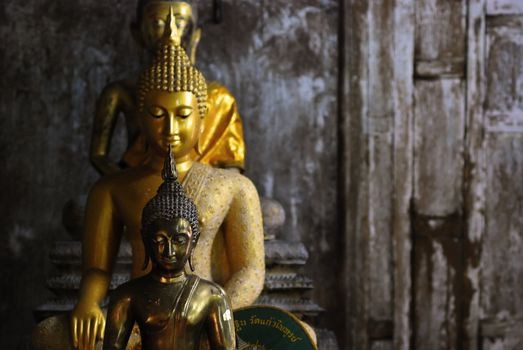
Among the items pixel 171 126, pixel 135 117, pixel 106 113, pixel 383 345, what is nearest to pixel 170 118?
pixel 171 126

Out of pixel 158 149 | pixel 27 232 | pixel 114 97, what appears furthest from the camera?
pixel 27 232

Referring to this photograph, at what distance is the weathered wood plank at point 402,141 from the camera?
4.63 metres

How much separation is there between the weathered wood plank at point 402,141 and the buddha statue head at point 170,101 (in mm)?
1845

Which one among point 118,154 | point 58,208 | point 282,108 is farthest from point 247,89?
point 58,208

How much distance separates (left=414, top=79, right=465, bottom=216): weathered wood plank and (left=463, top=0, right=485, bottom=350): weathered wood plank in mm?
39

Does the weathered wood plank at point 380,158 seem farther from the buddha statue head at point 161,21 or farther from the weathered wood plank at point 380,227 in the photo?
the buddha statue head at point 161,21

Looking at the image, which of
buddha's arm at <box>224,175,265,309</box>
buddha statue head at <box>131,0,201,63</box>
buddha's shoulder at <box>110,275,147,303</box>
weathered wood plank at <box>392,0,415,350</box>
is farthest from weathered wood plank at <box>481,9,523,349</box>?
buddha's shoulder at <box>110,275,147,303</box>

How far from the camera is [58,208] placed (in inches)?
182

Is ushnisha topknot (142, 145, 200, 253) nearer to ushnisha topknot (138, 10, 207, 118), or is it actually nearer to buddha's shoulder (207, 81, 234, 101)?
ushnisha topknot (138, 10, 207, 118)

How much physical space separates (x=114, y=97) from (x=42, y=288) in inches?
38.6

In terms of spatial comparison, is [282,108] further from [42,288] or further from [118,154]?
[42,288]

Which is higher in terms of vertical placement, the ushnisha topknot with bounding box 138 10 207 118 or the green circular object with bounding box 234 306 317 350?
the ushnisha topknot with bounding box 138 10 207 118

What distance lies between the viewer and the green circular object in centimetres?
284

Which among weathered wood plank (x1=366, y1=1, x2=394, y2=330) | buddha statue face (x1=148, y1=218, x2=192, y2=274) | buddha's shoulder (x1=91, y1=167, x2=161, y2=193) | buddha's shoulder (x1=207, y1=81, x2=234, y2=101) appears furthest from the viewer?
weathered wood plank (x1=366, y1=1, x2=394, y2=330)
